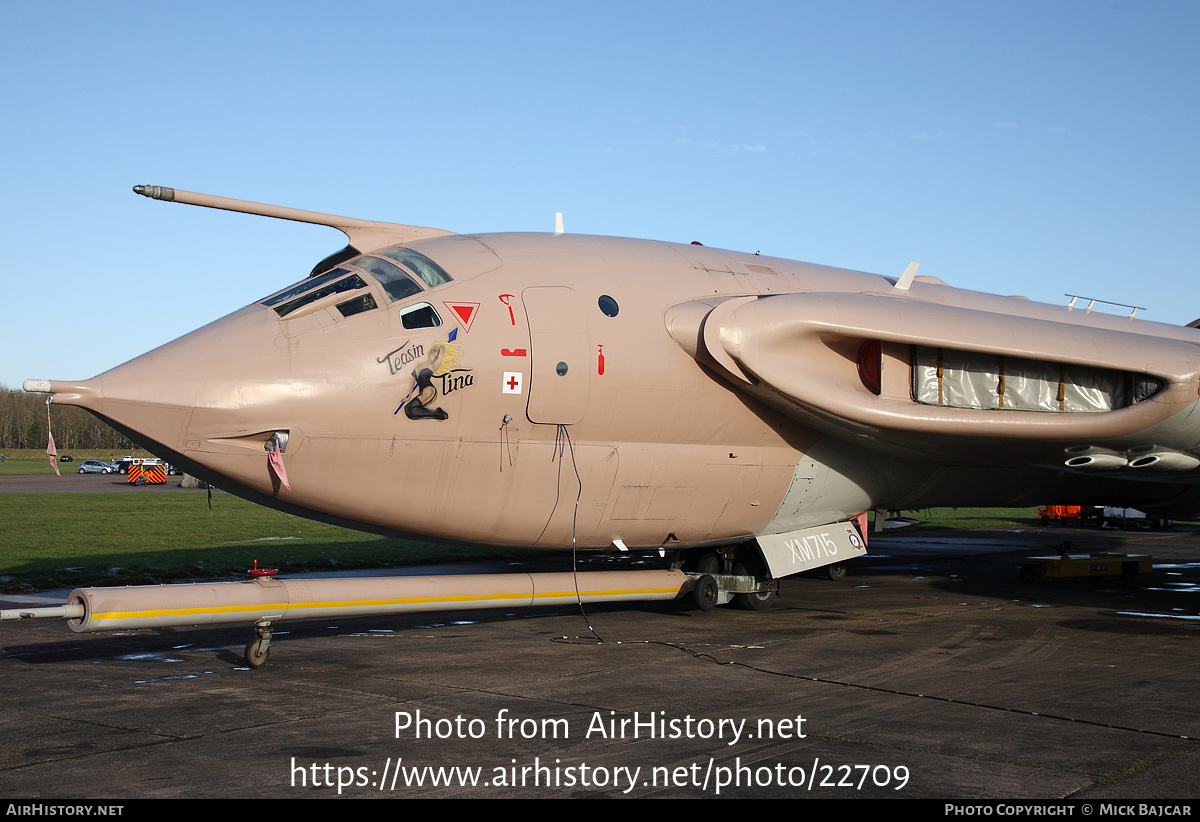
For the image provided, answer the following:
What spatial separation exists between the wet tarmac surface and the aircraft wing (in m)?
2.44

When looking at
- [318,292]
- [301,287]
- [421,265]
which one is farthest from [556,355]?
[301,287]

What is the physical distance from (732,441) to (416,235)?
4383 mm

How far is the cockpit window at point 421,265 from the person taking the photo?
32.9 feet

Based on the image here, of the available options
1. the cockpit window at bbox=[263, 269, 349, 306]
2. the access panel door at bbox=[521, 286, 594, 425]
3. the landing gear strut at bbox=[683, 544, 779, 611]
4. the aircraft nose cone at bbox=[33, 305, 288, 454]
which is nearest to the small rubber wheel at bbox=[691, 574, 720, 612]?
the landing gear strut at bbox=[683, 544, 779, 611]

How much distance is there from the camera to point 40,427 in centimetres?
10219

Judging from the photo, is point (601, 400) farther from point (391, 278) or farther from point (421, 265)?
point (391, 278)

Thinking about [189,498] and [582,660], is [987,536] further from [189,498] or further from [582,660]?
[189,498]

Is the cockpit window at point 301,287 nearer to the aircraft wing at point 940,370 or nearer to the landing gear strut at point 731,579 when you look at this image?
the aircraft wing at point 940,370

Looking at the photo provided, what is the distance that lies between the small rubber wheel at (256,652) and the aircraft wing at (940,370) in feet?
17.7

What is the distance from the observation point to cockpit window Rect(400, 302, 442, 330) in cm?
969

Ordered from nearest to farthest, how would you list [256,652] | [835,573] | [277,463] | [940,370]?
[277,463] < [256,652] < [940,370] < [835,573]

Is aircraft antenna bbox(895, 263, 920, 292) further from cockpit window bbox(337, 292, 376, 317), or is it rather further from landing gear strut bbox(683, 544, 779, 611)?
cockpit window bbox(337, 292, 376, 317)

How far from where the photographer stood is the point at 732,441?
11.5 m

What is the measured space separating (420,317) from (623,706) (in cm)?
425
